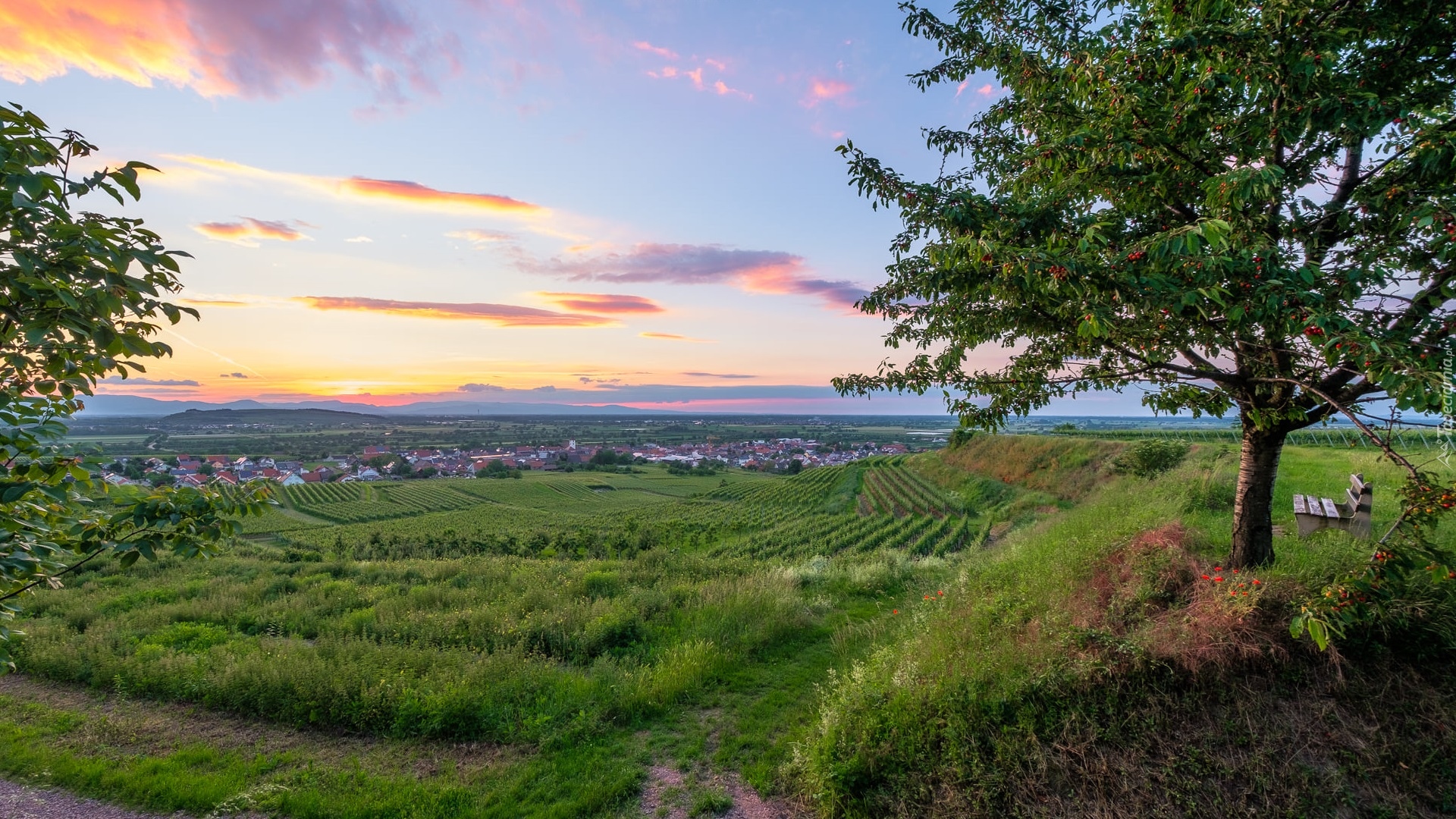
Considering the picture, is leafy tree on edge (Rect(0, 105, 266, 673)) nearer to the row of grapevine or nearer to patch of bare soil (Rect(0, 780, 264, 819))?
patch of bare soil (Rect(0, 780, 264, 819))

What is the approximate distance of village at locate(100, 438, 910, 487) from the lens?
90938mm

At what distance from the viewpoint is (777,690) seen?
7695mm

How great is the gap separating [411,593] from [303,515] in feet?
216

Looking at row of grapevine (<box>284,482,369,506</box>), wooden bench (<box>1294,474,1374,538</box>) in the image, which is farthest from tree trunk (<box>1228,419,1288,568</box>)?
row of grapevine (<box>284,482,369,506</box>)

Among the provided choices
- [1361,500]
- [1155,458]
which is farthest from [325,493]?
[1361,500]

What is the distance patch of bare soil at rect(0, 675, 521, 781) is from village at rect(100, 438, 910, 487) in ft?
261

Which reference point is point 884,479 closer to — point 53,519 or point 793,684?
point 793,684

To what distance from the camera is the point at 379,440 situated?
170 m

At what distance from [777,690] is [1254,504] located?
600 cm

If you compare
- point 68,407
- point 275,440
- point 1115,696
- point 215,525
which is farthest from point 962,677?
point 275,440

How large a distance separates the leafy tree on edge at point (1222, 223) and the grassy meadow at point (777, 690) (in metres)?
1.68

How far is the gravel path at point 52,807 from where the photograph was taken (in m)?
5.13

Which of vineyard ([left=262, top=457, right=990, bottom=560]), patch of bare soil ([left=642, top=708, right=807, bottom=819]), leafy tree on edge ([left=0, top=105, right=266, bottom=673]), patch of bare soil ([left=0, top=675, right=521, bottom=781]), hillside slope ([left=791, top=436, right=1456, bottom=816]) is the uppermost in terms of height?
leafy tree on edge ([left=0, top=105, right=266, bottom=673])

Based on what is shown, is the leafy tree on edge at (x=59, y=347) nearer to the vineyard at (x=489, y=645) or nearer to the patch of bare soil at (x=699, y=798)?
the vineyard at (x=489, y=645)
